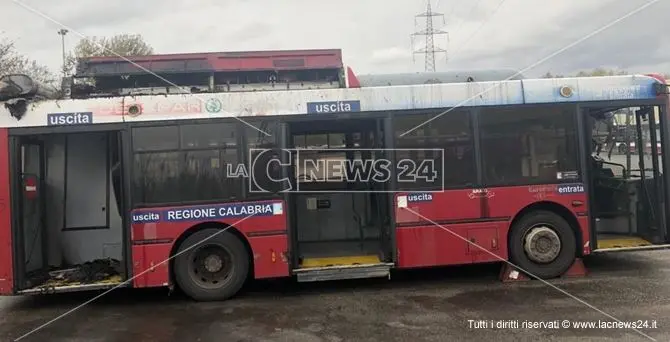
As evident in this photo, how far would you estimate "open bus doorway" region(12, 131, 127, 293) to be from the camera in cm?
763

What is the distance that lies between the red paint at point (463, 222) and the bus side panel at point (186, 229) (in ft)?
5.39

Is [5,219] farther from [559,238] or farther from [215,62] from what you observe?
[559,238]

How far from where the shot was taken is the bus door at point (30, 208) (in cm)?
732

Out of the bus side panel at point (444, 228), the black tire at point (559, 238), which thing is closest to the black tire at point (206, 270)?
the bus side panel at point (444, 228)

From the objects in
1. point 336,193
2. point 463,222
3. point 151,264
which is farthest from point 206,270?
point 463,222

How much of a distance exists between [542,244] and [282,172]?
375 cm

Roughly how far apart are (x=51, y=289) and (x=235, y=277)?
2335 millimetres

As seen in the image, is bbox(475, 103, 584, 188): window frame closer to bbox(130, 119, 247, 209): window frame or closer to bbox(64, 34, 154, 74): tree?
bbox(130, 119, 247, 209): window frame

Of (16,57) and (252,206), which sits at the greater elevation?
(16,57)

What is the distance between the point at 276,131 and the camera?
7.57 metres

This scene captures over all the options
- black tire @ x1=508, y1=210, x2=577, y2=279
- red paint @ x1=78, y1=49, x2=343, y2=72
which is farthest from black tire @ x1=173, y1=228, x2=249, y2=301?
black tire @ x1=508, y1=210, x2=577, y2=279

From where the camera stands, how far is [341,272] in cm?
761

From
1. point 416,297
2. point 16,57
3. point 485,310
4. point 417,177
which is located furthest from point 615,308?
point 16,57

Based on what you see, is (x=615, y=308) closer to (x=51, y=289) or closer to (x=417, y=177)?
(x=417, y=177)
